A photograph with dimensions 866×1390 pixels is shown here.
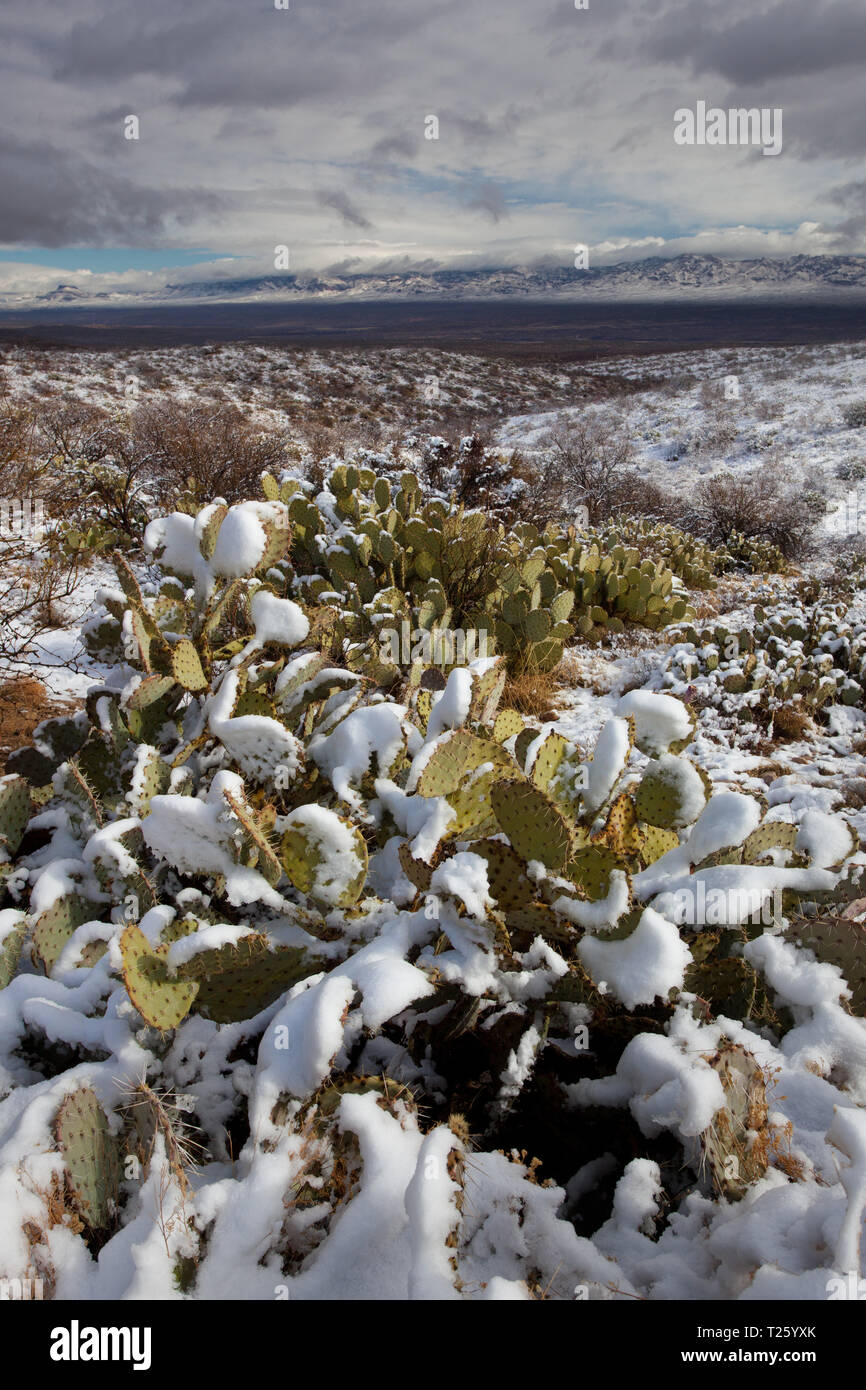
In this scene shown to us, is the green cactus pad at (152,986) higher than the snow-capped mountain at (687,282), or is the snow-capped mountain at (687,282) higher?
the snow-capped mountain at (687,282)

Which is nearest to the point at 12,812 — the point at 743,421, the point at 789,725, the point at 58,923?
the point at 58,923

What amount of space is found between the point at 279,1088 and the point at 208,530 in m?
1.87

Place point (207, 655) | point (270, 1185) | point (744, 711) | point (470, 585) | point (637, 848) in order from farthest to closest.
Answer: point (470, 585) → point (744, 711) → point (207, 655) → point (637, 848) → point (270, 1185)

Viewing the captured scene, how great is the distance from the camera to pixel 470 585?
19.6 ft

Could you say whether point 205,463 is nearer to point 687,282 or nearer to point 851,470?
point 851,470

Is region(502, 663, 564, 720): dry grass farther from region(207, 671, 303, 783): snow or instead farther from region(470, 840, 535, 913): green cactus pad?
region(470, 840, 535, 913): green cactus pad

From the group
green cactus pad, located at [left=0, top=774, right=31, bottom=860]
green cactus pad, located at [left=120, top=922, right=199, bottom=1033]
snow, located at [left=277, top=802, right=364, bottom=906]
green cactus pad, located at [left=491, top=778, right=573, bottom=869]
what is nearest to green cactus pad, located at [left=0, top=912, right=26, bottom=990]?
green cactus pad, located at [left=0, top=774, right=31, bottom=860]

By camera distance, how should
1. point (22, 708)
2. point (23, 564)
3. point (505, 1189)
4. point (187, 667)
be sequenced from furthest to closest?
point (23, 564) < point (22, 708) < point (187, 667) < point (505, 1189)

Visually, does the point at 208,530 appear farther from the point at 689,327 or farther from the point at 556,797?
the point at 689,327

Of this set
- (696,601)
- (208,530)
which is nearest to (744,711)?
(696,601)

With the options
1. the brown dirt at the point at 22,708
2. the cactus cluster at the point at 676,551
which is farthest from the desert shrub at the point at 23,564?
the cactus cluster at the point at 676,551

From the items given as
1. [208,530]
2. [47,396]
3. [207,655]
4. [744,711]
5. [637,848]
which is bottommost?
[744,711]

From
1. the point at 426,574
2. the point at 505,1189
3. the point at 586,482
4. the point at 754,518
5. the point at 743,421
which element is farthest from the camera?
the point at 743,421

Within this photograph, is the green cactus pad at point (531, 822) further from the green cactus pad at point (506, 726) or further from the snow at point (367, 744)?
the green cactus pad at point (506, 726)
